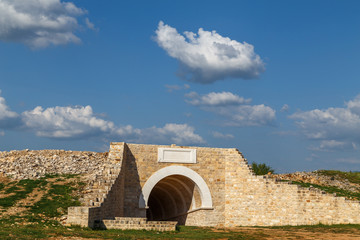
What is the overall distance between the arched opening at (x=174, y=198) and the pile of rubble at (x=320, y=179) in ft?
23.0

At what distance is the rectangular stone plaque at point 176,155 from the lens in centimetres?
2280

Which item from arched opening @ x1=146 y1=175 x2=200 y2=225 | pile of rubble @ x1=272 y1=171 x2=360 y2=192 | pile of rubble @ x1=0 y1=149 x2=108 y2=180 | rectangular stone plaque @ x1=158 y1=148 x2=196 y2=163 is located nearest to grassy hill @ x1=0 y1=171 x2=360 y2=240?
pile of rubble @ x1=0 y1=149 x2=108 y2=180

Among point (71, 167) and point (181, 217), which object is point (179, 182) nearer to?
point (181, 217)

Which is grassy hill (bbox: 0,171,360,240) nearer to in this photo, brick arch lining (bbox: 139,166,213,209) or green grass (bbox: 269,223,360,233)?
green grass (bbox: 269,223,360,233)

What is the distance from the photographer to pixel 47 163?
2408cm

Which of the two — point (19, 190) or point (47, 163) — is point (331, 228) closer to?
point (19, 190)

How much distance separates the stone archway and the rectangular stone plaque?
434 mm

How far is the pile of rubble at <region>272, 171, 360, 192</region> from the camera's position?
2878 centimetres

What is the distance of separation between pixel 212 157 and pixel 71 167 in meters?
7.88

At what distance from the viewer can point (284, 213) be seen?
21.8m

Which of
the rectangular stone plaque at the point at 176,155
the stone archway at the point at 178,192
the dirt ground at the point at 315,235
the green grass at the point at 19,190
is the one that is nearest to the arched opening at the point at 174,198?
the stone archway at the point at 178,192

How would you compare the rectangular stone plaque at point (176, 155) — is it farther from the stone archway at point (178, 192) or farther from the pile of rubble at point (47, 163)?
the pile of rubble at point (47, 163)

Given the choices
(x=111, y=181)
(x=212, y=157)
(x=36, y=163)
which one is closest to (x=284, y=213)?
(x=212, y=157)

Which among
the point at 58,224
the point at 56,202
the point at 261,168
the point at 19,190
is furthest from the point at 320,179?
the point at 19,190
